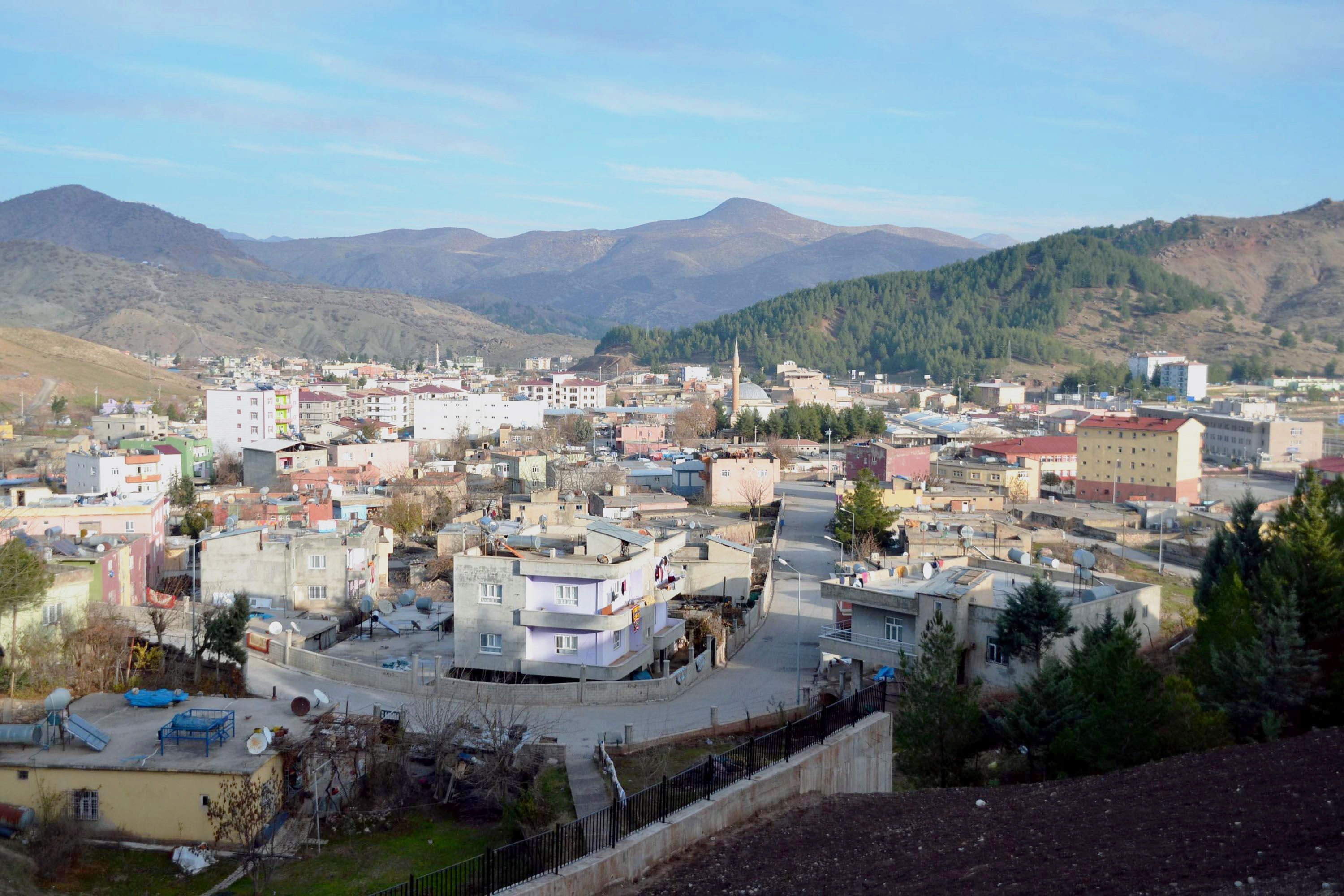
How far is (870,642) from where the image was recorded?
611 inches

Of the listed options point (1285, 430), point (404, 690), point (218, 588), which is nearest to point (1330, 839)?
point (404, 690)

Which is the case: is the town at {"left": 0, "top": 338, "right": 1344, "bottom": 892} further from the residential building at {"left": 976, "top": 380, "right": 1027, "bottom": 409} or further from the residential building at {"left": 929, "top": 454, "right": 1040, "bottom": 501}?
the residential building at {"left": 976, "top": 380, "right": 1027, "bottom": 409}

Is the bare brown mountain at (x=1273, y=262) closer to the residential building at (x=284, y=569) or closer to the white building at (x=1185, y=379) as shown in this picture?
the white building at (x=1185, y=379)

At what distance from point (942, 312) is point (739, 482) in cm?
8918

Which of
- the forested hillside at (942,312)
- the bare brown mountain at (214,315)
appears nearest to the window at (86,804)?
the forested hillside at (942,312)

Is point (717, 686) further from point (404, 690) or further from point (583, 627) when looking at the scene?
point (404, 690)

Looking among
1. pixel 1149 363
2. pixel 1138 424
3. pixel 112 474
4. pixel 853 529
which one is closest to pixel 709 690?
pixel 853 529

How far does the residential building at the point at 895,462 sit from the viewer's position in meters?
37.7

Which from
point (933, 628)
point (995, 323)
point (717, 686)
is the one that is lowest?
point (717, 686)

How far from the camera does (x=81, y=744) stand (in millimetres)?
10031

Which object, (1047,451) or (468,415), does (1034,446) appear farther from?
(468,415)

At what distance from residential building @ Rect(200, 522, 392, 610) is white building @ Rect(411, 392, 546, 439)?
124 ft

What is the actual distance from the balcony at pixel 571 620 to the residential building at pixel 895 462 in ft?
72.3

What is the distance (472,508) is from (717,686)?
61.5 ft
